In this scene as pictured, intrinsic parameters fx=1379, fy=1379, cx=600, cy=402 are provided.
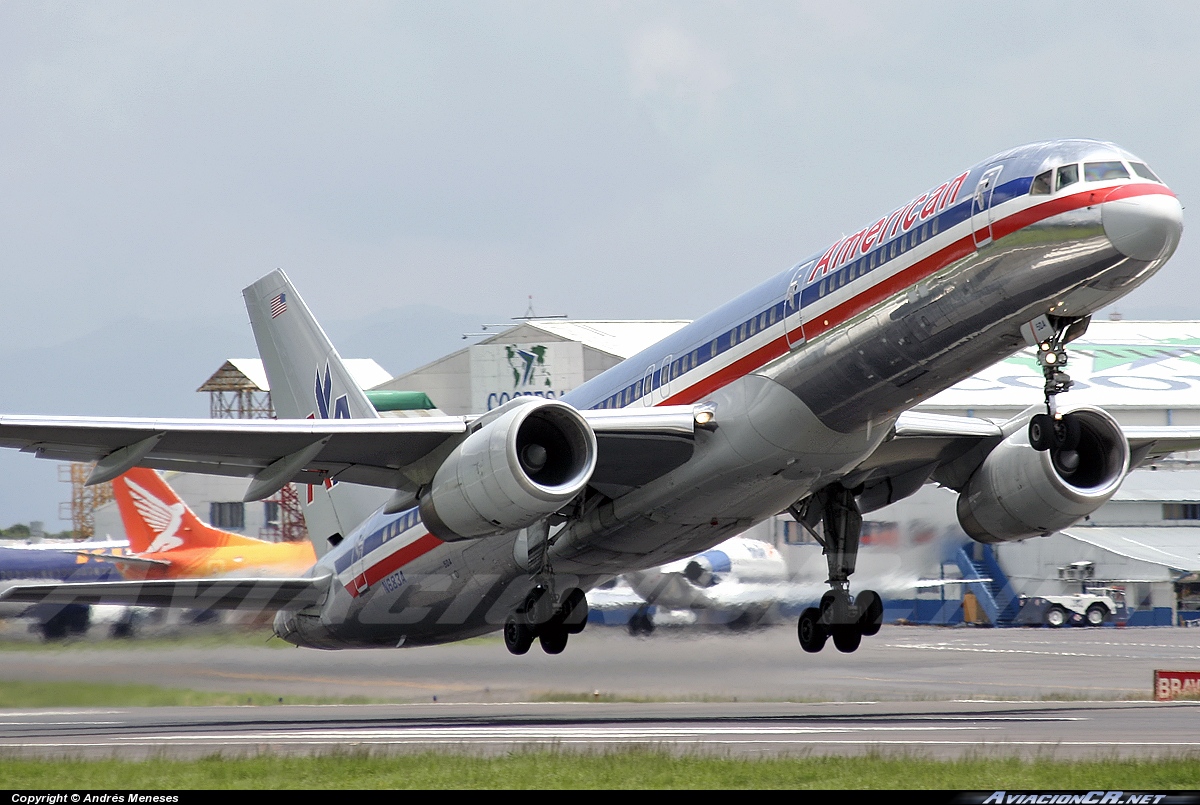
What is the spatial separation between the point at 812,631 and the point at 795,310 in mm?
7536

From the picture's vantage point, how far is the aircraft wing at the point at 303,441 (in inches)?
740

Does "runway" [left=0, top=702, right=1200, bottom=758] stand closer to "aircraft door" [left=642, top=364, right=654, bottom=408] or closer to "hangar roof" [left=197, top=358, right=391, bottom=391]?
"aircraft door" [left=642, top=364, right=654, bottom=408]

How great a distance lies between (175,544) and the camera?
111 feet

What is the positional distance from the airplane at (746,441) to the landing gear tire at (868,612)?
4 cm

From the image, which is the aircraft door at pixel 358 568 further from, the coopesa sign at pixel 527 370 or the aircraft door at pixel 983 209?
the coopesa sign at pixel 527 370

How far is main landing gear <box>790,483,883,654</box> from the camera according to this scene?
23.3 metres

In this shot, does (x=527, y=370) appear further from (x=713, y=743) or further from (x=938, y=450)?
(x=713, y=743)

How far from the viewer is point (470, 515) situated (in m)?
18.6

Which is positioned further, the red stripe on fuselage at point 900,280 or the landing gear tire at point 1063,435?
the landing gear tire at point 1063,435

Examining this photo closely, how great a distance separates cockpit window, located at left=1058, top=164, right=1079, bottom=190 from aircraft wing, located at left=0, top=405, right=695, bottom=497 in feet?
19.3

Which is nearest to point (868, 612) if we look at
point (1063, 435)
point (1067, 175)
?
point (1063, 435)

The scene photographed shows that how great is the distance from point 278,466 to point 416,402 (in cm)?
4567

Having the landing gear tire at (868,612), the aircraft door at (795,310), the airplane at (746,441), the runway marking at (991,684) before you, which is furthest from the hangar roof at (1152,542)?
the aircraft door at (795,310)

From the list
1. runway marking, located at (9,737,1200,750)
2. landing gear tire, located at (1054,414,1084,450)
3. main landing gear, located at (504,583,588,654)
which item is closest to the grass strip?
runway marking, located at (9,737,1200,750)
